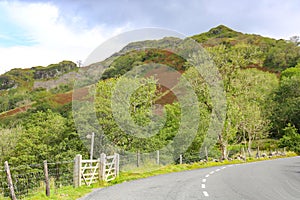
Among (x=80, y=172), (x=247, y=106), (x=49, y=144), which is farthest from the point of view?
(x=247, y=106)

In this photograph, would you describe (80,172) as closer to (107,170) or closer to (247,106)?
(107,170)

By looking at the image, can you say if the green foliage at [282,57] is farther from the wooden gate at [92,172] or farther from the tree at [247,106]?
the wooden gate at [92,172]

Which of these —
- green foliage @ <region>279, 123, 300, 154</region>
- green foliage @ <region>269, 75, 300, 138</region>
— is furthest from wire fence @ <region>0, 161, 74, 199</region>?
green foliage @ <region>269, 75, 300, 138</region>

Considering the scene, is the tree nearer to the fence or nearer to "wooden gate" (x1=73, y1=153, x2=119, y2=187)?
the fence

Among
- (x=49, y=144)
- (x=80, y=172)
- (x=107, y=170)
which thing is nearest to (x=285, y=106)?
(x=49, y=144)

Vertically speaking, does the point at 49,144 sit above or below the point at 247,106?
below

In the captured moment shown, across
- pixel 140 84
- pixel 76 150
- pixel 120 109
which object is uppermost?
pixel 140 84

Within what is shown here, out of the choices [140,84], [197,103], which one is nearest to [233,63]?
[197,103]

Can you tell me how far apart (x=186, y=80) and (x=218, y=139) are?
700 cm

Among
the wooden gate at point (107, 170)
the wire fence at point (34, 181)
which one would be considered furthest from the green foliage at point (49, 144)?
the wooden gate at point (107, 170)

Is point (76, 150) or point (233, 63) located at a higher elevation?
point (233, 63)

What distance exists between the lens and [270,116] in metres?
70.1

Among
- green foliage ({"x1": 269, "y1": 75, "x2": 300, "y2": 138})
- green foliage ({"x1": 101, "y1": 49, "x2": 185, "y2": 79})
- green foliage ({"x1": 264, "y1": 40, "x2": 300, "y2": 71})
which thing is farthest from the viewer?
green foliage ({"x1": 264, "y1": 40, "x2": 300, "y2": 71})

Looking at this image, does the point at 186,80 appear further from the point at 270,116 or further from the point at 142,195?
the point at 270,116
